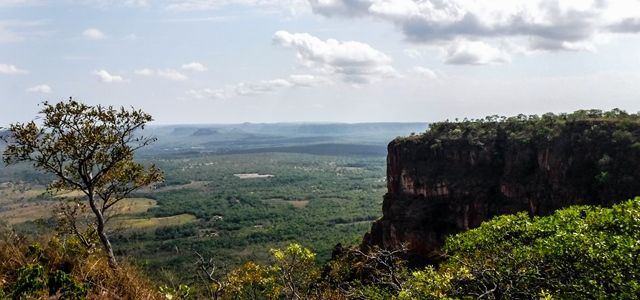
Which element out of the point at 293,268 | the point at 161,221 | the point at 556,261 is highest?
the point at 556,261

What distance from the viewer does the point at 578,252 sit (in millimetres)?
15922

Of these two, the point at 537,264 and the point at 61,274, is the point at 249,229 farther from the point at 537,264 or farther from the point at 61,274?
the point at 61,274

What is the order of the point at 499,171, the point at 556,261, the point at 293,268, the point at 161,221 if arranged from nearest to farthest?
the point at 556,261 → the point at 293,268 → the point at 499,171 → the point at 161,221

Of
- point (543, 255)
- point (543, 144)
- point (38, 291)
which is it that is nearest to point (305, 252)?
point (543, 255)

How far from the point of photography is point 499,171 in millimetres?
60812

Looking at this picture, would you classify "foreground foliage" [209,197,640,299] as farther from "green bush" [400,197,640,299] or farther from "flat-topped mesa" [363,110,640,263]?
"flat-topped mesa" [363,110,640,263]

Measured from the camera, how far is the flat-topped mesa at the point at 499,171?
4953 centimetres

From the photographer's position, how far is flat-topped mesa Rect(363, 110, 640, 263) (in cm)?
4953

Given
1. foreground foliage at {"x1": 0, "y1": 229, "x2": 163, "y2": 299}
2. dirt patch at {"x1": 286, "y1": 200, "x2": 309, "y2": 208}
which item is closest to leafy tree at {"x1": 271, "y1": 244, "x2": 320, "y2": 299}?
foreground foliage at {"x1": 0, "y1": 229, "x2": 163, "y2": 299}

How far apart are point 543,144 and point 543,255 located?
4399cm

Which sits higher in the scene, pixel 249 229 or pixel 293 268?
pixel 293 268

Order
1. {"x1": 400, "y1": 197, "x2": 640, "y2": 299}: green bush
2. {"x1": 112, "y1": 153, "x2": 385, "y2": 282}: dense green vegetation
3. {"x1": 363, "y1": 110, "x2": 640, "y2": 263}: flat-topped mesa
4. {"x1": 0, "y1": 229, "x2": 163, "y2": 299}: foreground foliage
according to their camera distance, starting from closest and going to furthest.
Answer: {"x1": 0, "y1": 229, "x2": 163, "y2": 299}: foreground foliage
{"x1": 400, "y1": 197, "x2": 640, "y2": 299}: green bush
{"x1": 363, "y1": 110, "x2": 640, "y2": 263}: flat-topped mesa
{"x1": 112, "y1": 153, "x2": 385, "y2": 282}: dense green vegetation

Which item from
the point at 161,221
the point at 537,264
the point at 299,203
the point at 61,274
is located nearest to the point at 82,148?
the point at 61,274

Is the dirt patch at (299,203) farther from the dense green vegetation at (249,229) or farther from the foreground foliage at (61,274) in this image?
the foreground foliage at (61,274)
